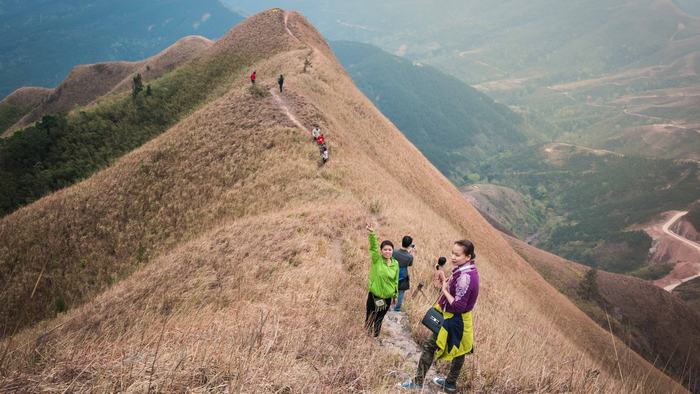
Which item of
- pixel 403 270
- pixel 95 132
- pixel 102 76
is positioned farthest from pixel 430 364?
pixel 102 76

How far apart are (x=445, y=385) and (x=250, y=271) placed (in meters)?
7.56

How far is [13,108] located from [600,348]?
14571cm

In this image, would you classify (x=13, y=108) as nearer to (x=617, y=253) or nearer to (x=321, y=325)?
(x=321, y=325)

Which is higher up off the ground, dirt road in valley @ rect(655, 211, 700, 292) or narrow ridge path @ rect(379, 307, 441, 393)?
narrow ridge path @ rect(379, 307, 441, 393)

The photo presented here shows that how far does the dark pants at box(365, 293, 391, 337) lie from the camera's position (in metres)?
6.92

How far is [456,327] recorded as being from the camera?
5.29 metres

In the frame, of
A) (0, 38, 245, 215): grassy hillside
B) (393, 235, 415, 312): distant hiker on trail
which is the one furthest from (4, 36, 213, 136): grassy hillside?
(393, 235, 415, 312): distant hiker on trail

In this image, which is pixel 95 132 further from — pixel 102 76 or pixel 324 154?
pixel 102 76

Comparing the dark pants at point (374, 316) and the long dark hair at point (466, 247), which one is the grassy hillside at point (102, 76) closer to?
the dark pants at point (374, 316)

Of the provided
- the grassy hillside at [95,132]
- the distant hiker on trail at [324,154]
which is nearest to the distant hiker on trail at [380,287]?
the distant hiker on trail at [324,154]

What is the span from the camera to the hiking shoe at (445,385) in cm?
543

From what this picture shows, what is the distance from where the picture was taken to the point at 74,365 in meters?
4.04

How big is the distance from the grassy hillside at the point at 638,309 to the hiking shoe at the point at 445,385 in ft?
222

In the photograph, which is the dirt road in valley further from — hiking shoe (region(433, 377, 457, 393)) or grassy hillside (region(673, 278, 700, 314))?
hiking shoe (region(433, 377, 457, 393))
